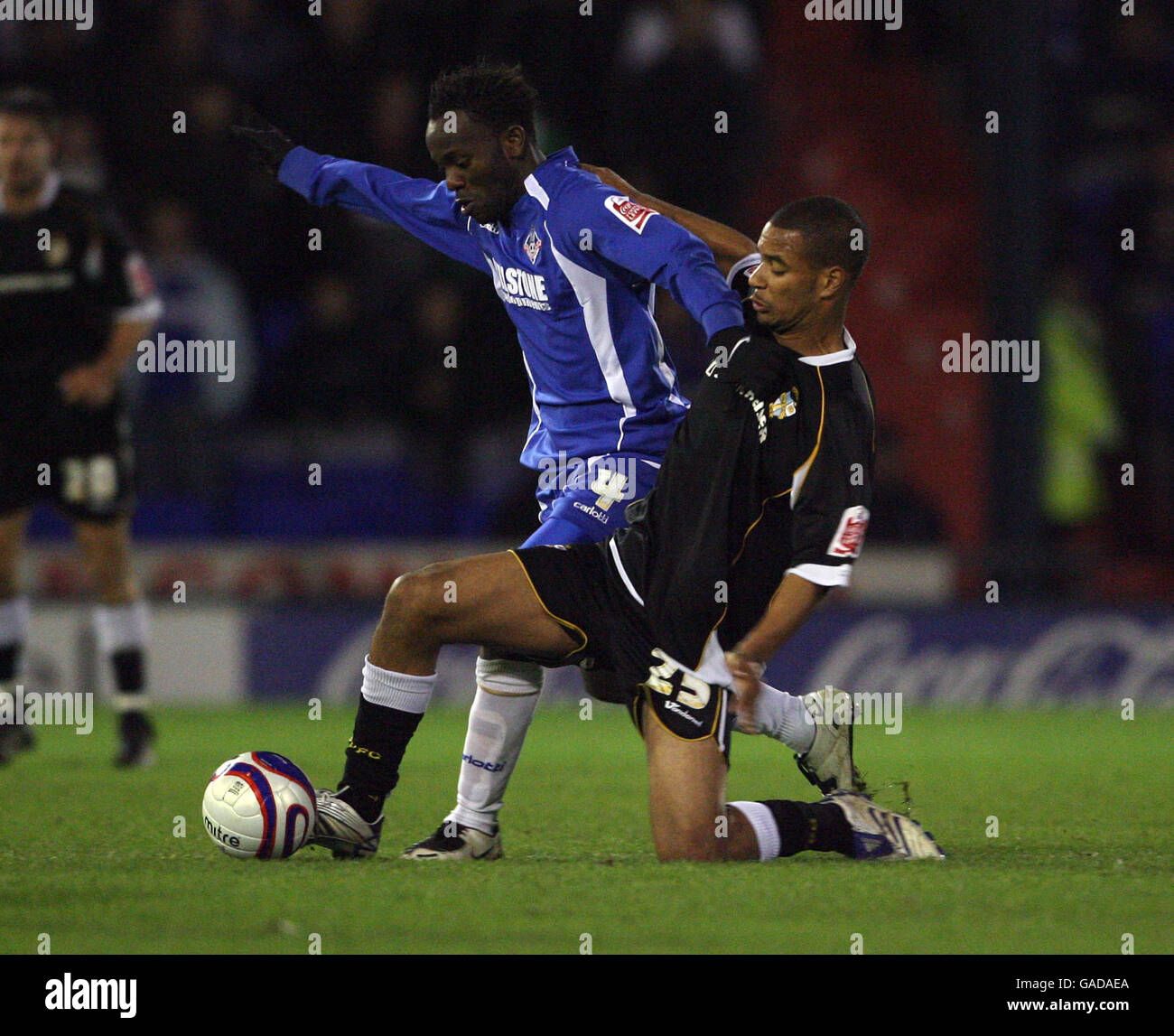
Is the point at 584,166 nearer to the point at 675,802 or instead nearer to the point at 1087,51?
the point at 675,802

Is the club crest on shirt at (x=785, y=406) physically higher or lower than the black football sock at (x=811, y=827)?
higher

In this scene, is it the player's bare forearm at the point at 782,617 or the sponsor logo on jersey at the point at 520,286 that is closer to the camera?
the player's bare forearm at the point at 782,617

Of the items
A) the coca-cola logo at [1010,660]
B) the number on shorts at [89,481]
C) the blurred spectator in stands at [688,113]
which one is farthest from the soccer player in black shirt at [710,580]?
the blurred spectator in stands at [688,113]

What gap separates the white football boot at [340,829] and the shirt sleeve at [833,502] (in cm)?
125

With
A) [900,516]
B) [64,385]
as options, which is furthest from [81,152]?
[900,516]

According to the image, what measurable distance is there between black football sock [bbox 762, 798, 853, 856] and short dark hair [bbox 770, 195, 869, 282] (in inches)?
52.5

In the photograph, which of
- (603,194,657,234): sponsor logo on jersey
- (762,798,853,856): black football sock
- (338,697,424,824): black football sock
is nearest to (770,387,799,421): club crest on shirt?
(603,194,657,234): sponsor logo on jersey

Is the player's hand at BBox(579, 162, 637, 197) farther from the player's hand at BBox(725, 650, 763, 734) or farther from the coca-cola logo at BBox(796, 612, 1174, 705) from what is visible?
the coca-cola logo at BBox(796, 612, 1174, 705)

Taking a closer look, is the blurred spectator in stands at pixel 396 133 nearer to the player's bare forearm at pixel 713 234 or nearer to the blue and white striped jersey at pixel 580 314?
the blue and white striped jersey at pixel 580 314

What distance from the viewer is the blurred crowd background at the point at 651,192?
1080cm

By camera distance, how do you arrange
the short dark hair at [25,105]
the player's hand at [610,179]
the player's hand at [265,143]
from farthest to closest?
the short dark hair at [25,105], the player's hand at [265,143], the player's hand at [610,179]

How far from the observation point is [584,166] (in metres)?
5.42

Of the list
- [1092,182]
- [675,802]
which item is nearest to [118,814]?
[675,802]

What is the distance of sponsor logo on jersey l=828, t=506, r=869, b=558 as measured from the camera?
4.64 metres
